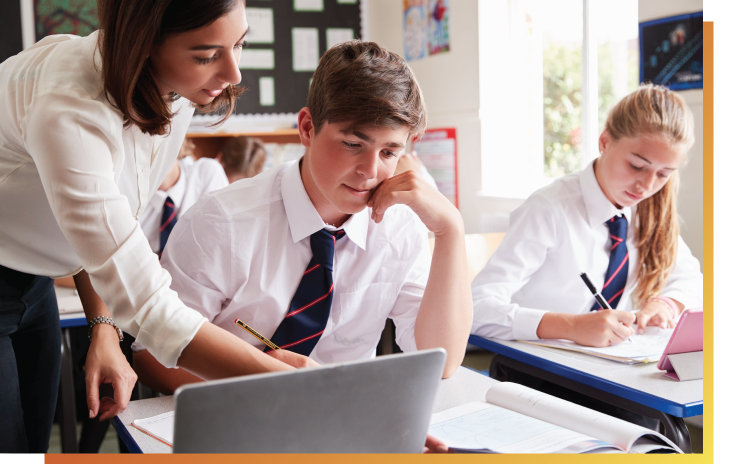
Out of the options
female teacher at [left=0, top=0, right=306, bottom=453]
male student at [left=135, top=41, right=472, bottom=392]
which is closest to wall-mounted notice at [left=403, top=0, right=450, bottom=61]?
male student at [left=135, top=41, right=472, bottom=392]

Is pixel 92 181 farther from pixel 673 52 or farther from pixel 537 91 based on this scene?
pixel 537 91

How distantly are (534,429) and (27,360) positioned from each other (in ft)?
2.83

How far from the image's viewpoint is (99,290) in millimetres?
785

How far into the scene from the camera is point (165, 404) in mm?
1064

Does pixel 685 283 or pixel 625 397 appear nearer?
pixel 625 397

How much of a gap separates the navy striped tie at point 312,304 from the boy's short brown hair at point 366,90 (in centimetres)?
24

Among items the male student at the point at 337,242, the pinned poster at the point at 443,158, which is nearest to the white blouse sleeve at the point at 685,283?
the male student at the point at 337,242

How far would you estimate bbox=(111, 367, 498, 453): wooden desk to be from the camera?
2.94 feet

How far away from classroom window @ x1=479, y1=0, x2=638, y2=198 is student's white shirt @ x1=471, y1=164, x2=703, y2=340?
1.44 meters

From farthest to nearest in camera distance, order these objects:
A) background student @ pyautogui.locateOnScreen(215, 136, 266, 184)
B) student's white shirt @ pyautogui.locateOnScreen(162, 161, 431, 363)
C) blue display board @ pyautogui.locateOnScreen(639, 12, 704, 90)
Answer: background student @ pyautogui.locateOnScreen(215, 136, 266, 184), blue display board @ pyautogui.locateOnScreen(639, 12, 704, 90), student's white shirt @ pyautogui.locateOnScreen(162, 161, 431, 363)

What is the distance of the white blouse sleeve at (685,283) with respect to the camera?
68.6 inches

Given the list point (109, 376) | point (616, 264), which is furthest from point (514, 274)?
point (109, 376)

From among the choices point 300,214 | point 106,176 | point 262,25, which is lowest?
point 300,214

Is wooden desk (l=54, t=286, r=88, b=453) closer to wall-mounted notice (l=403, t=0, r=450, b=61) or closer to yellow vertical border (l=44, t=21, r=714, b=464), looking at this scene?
yellow vertical border (l=44, t=21, r=714, b=464)
